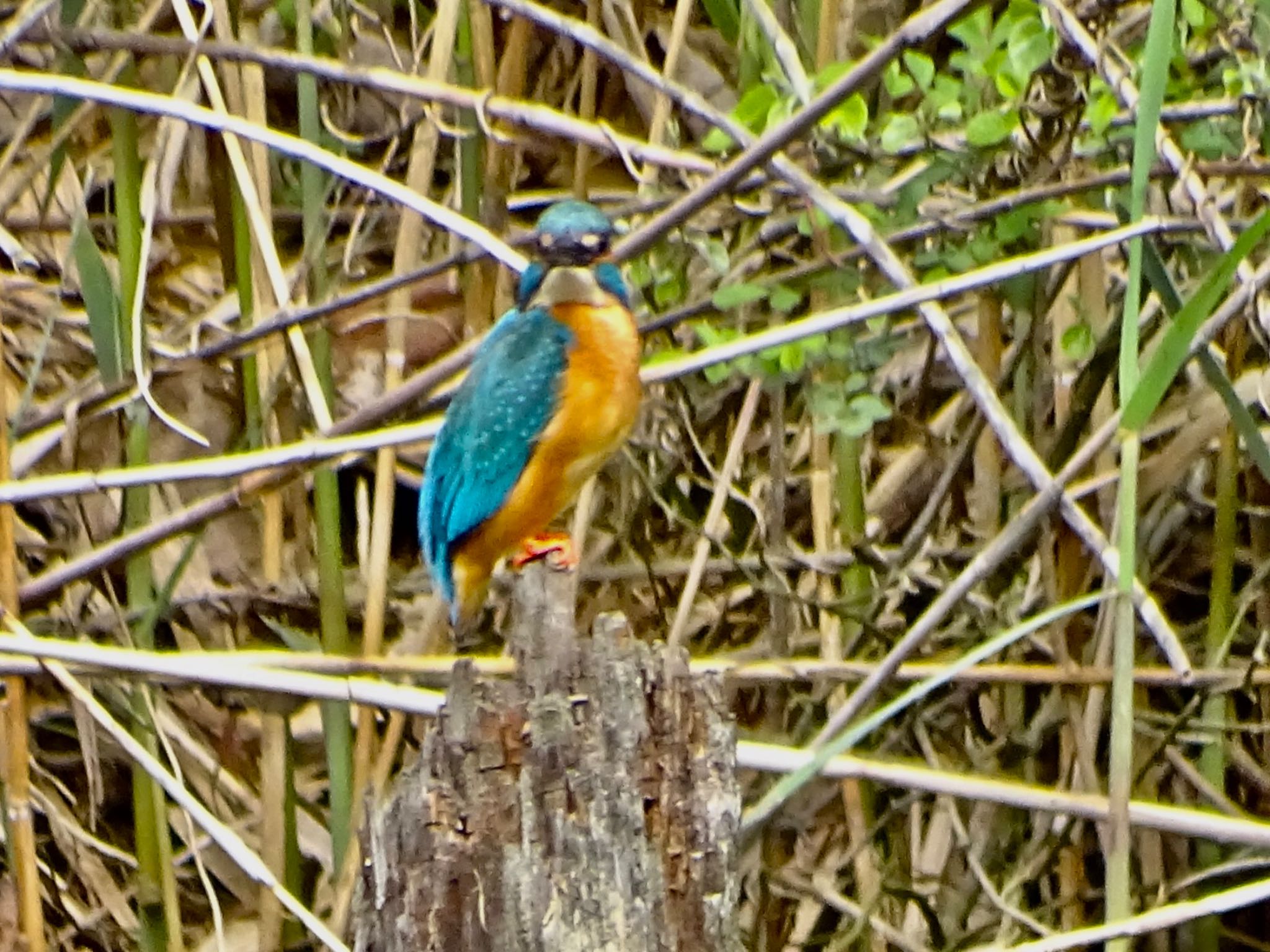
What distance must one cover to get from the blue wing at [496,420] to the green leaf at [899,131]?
34 cm

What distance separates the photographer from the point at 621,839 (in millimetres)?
1035

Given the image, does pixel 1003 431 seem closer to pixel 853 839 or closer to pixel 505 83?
pixel 853 839

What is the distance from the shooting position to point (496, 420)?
1.57 metres

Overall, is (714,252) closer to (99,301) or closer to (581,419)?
(581,419)

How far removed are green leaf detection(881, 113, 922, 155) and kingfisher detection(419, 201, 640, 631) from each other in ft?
0.84

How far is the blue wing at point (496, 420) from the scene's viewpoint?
1571mm

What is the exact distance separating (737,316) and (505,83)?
0.36 meters

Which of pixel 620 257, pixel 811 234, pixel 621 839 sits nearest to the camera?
pixel 621 839

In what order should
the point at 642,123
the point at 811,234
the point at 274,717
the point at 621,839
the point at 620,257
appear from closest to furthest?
the point at 621,839
the point at 620,257
the point at 811,234
the point at 274,717
the point at 642,123

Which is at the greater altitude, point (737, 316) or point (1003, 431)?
point (737, 316)

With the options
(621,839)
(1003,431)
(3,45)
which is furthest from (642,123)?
(621,839)

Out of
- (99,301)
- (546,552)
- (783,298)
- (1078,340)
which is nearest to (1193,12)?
Result: (1078,340)

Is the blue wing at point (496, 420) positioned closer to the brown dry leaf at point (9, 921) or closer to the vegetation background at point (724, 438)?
the vegetation background at point (724, 438)

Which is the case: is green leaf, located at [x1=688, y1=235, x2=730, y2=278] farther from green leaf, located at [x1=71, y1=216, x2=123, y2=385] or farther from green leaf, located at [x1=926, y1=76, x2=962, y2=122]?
green leaf, located at [x1=71, y1=216, x2=123, y2=385]
